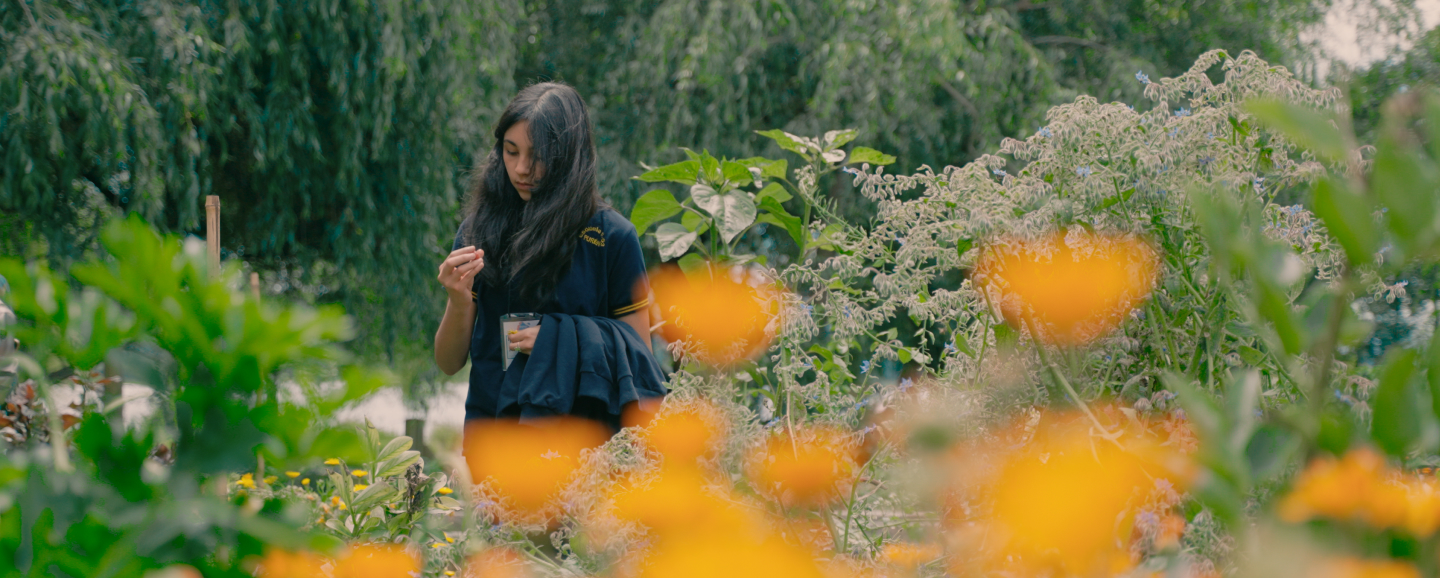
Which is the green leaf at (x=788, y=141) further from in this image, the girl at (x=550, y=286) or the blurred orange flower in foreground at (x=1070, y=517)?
the blurred orange flower in foreground at (x=1070, y=517)

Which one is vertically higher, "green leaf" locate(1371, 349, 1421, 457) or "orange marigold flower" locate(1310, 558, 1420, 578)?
"green leaf" locate(1371, 349, 1421, 457)

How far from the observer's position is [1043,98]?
186 inches

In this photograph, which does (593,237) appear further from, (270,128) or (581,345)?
(270,128)

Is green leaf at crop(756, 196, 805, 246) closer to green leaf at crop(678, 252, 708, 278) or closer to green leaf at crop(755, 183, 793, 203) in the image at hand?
green leaf at crop(755, 183, 793, 203)

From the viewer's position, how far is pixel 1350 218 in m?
0.25

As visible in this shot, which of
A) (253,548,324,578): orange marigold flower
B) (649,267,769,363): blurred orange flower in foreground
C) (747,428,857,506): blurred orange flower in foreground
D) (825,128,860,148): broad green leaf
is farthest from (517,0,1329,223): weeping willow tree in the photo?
(253,548,324,578): orange marigold flower

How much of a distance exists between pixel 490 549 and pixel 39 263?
0.56 m

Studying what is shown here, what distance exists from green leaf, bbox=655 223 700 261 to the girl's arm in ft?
0.89

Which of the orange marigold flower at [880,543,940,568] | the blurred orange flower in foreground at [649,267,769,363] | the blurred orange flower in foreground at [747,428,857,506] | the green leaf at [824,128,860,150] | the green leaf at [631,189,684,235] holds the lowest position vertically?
the orange marigold flower at [880,543,940,568]

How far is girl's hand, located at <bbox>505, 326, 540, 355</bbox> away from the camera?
1.41 m

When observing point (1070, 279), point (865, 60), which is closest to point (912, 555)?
point (1070, 279)

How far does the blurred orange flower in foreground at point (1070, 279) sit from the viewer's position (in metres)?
0.76

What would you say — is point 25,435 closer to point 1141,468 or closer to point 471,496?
point 471,496

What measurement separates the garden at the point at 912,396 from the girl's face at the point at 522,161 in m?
0.22
